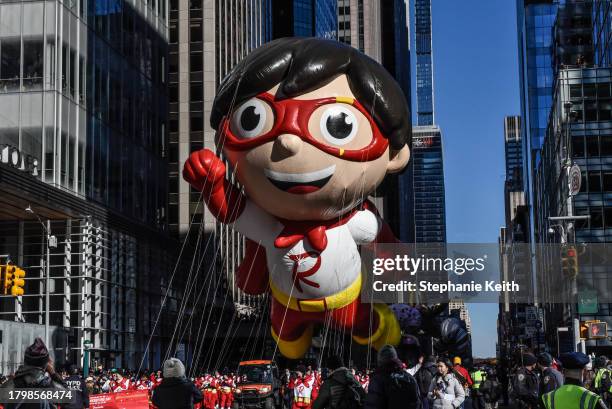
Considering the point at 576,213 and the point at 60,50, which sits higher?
the point at 60,50

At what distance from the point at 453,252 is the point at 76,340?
2009 cm

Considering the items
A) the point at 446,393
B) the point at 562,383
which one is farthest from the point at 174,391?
the point at 562,383

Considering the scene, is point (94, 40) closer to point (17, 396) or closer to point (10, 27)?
point (10, 27)

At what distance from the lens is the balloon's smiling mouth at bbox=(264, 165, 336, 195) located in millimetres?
15375

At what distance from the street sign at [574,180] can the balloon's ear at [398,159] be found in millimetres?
10952

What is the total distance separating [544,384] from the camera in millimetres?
11375

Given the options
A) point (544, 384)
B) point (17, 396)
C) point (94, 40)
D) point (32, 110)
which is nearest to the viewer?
point (17, 396)

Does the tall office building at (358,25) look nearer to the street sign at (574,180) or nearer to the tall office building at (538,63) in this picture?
the tall office building at (538,63)

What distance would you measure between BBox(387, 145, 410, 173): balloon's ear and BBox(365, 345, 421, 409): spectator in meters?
9.12

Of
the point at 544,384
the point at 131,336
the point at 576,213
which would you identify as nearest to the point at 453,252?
the point at 544,384

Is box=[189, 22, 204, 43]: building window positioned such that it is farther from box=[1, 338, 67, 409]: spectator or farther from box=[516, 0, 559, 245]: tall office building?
box=[1, 338, 67, 409]: spectator

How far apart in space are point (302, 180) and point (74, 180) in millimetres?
22695

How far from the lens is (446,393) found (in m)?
12.1

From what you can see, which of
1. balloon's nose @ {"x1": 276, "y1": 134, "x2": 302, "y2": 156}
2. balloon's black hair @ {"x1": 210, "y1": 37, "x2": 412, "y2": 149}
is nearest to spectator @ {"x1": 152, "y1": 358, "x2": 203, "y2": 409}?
balloon's nose @ {"x1": 276, "y1": 134, "x2": 302, "y2": 156}
